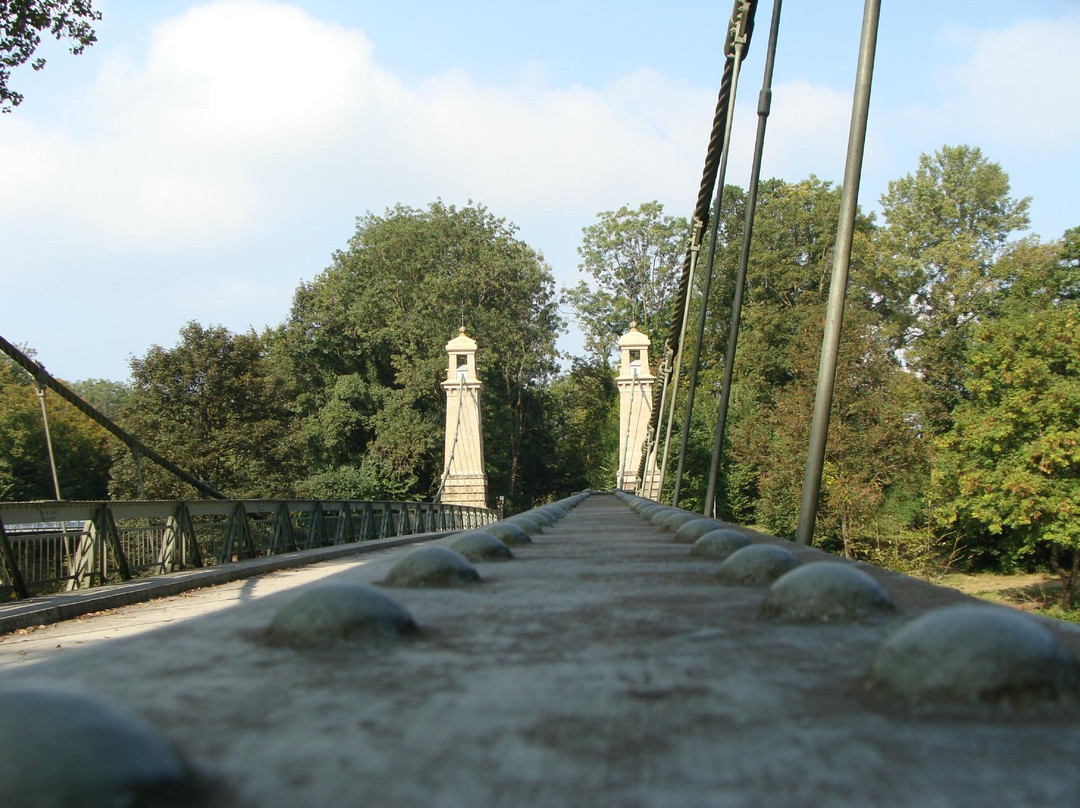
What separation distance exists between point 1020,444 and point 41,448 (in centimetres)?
3336

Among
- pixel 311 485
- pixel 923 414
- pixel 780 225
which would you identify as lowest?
pixel 311 485

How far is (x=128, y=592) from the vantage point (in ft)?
27.8

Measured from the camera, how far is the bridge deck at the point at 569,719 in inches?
41.5

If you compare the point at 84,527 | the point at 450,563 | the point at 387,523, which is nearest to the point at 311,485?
the point at 387,523

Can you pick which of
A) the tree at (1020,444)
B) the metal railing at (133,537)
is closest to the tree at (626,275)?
the tree at (1020,444)

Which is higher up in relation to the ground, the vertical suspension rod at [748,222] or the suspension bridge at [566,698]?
the vertical suspension rod at [748,222]

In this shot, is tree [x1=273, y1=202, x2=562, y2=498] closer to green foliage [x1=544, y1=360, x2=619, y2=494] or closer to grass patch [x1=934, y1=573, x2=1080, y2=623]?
green foliage [x1=544, y1=360, x2=619, y2=494]

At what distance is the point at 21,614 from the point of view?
7195 millimetres

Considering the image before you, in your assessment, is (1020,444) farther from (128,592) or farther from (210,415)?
(128,592)

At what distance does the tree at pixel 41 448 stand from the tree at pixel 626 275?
68.9ft

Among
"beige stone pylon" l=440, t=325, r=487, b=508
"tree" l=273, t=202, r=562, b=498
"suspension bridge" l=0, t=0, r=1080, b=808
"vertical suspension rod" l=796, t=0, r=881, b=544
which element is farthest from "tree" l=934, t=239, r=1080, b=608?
"suspension bridge" l=0, t=0, r=1080, b=808

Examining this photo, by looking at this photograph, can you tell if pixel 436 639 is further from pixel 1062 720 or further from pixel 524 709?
pixel 1062 720

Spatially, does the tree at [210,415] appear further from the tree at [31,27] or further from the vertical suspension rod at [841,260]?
the vertical suspension rod at [841,260]

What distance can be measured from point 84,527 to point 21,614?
1.92 meters
